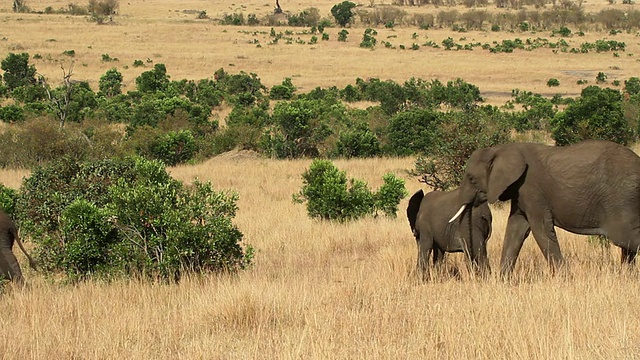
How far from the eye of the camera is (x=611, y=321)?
620 cm

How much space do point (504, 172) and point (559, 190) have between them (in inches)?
23.8

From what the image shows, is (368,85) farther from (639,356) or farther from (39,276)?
(639,356)

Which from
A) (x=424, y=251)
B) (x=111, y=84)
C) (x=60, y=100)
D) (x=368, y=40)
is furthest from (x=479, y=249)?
(x=368, y=40)

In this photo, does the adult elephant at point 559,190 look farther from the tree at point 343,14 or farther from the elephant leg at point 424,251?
the tree at point 343,14

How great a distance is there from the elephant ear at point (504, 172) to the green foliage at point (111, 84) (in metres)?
37.4

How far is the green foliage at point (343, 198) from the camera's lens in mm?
14602

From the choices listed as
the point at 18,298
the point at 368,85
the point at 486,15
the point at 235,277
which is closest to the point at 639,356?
the point at 235,277

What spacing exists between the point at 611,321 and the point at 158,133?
20496 millimetres

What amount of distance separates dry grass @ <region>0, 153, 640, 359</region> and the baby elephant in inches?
11.0

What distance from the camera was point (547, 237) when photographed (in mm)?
8367

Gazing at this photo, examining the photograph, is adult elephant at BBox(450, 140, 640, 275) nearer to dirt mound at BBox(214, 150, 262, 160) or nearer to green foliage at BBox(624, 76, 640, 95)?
dirt mound at BBox(214, 150, 262, 160)

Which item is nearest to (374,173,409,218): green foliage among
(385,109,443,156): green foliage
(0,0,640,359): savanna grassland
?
(0,0,640,359): savanna grassland

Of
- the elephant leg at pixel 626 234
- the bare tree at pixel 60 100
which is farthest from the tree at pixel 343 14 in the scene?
the elephant leg at pixel 626 234

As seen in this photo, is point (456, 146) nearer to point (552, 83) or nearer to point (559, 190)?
point (559, 190)
